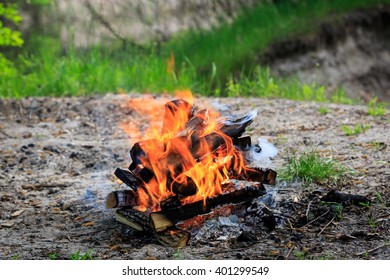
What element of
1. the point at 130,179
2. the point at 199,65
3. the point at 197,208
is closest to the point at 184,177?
the point at 197,208

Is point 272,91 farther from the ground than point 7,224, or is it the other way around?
point 272,91

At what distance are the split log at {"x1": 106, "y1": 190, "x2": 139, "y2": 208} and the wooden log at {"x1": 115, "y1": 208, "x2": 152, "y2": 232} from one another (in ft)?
0.16

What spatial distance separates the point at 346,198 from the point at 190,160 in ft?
3.27

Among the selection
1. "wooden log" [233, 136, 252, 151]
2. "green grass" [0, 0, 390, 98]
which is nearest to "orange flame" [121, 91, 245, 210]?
"wooden log" [233, 136, 252, 151]

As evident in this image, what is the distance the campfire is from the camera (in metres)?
4.09

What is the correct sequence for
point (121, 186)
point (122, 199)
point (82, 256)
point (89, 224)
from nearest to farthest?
point (82, 256), point (122, 199), point (89, 224), point (121, 186)

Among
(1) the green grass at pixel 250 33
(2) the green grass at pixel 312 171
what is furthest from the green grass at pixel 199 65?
(2) the green grass at pixel 312 171

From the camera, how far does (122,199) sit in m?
4.24

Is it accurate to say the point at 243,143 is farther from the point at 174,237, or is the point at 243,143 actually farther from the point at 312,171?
the point at 174,237

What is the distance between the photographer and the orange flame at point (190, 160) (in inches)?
163

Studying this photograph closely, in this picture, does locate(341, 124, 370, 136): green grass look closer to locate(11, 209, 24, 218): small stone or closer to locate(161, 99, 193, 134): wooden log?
locate(161, 99, 193, 134): wooden log
